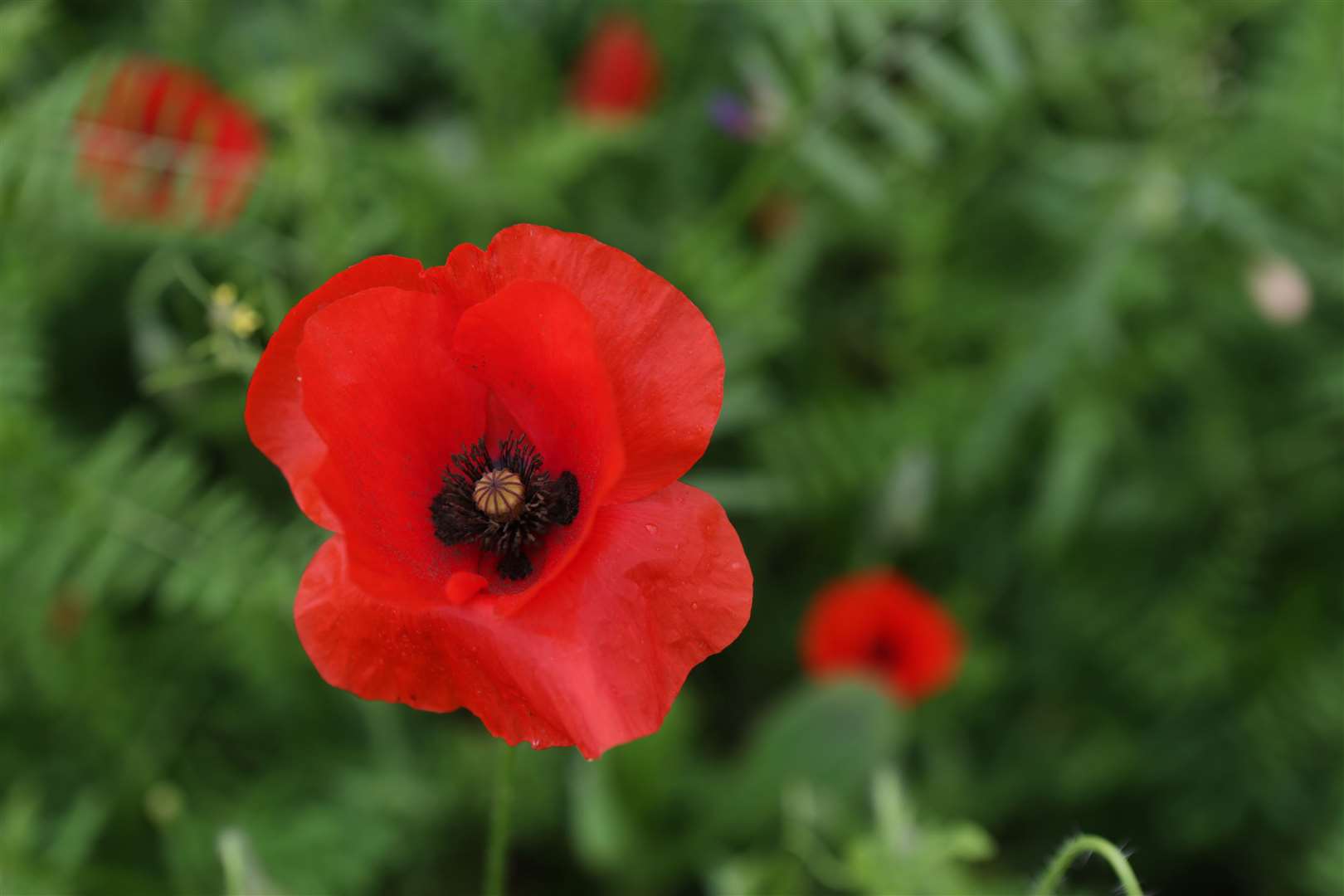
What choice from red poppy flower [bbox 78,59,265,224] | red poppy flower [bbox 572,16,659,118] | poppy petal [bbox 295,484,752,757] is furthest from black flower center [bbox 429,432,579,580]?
red poppy flower [bbox 572,16,659,118]

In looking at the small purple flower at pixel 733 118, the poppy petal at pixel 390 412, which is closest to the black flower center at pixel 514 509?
the poppy petal at pixel 390 412

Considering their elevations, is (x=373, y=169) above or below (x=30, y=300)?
above

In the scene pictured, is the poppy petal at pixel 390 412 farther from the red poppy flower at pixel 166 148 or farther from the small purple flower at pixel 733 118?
the small purple flower at pixel 733 118

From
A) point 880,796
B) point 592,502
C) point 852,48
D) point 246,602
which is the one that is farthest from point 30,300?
point 852,48

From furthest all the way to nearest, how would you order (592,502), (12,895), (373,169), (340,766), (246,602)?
(373,169) → (340,766) → (246,602) → (12,895) → (592,502)

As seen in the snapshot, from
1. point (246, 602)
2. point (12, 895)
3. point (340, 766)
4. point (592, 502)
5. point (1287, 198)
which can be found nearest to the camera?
point (592, 502)

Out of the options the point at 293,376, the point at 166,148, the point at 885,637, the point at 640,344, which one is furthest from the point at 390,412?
the point at 885,637

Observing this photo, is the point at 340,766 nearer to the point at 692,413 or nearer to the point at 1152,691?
the point at 692,413

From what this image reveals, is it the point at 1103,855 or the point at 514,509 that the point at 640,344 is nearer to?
the point at 514,509

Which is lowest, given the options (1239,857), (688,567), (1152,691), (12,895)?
(12,895)
